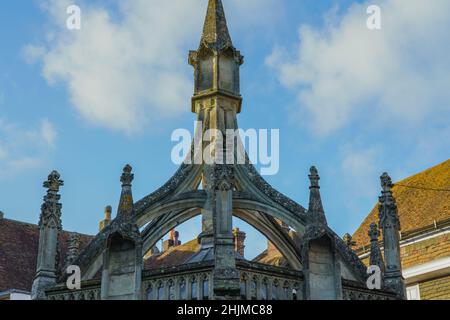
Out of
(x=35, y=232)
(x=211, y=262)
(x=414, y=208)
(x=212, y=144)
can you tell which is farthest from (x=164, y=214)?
(x=35, y=232)

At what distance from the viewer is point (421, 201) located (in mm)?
26797

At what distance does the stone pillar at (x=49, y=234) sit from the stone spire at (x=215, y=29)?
3.84 meters

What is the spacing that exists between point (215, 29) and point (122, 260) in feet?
16.9

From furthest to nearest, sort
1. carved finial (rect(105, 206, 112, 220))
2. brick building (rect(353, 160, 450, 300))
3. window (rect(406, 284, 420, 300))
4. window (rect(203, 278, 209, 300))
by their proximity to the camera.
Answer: carved finial (rect(105, 206, 112, 220)) < window (rect(406, 284, 420, 300)) < brick building (rect(353, 160, 450, 300)) < window (rect(203, 278, 209, 300))

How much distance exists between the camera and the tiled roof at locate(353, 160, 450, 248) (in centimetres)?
2527

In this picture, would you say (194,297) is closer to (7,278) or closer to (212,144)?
(212,144)

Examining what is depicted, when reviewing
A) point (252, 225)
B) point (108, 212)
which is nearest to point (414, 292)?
point (252, 225)

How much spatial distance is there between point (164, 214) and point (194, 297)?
9.92 feet

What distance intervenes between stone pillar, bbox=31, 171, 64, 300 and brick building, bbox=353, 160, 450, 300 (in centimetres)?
1356

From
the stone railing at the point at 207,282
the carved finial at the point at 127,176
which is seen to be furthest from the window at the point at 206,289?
the carved finial at the point at 127,176

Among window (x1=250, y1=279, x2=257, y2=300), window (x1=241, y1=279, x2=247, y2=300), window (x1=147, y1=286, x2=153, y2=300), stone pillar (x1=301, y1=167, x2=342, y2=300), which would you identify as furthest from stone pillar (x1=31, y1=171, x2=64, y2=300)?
stone pillar (x1=301, y1=167, x2=342, y2=300)

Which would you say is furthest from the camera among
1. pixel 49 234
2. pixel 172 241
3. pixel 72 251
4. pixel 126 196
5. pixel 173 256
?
pixel 172 241

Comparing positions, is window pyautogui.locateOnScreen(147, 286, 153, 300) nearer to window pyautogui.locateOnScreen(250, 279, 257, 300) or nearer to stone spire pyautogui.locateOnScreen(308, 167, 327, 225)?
window pyautogui.locateOnScreen(250, 279, 257, 300)

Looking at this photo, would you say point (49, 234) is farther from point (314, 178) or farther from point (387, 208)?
point (387, 208)
